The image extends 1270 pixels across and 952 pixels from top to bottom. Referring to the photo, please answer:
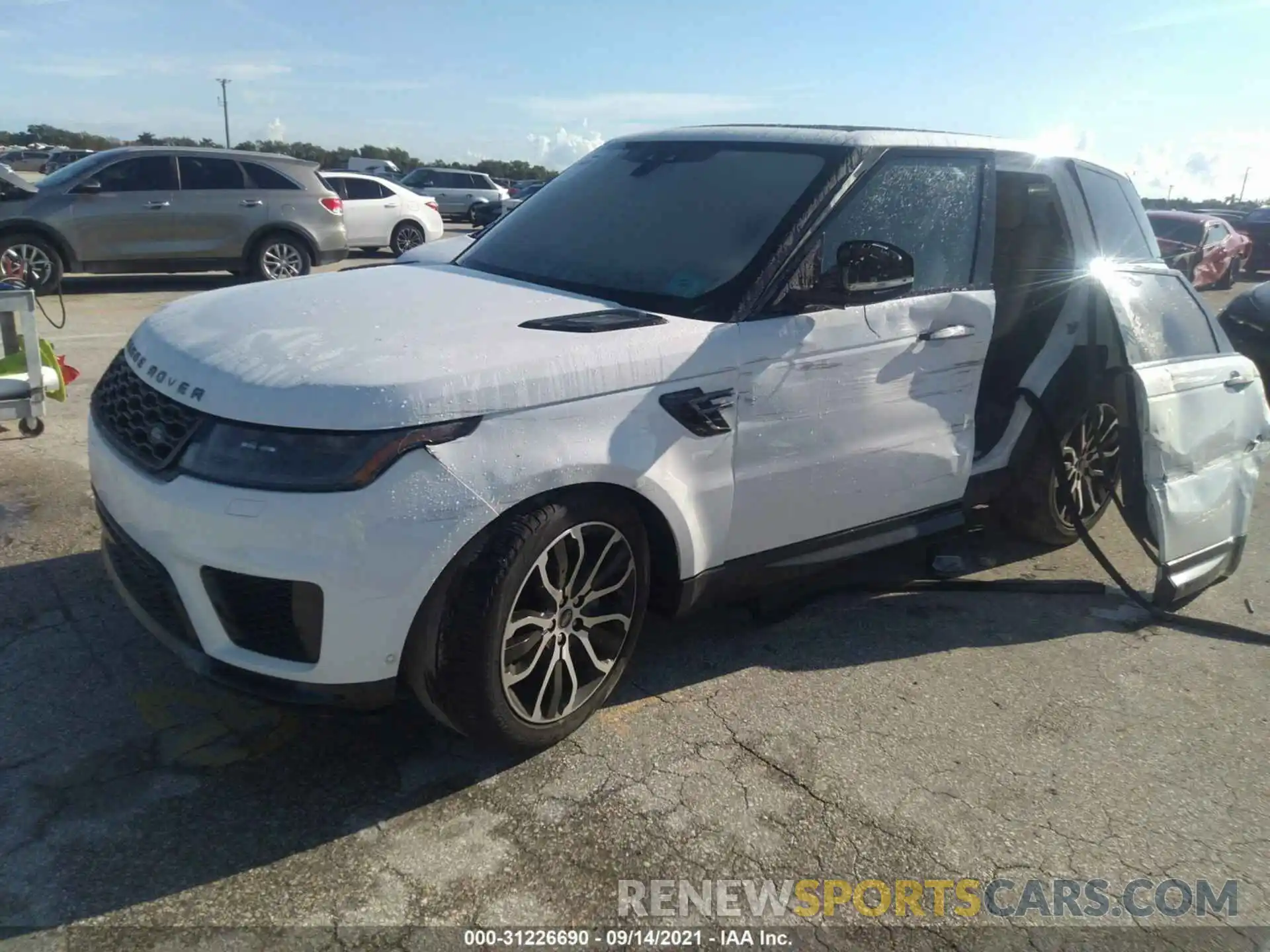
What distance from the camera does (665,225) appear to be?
3680 mm

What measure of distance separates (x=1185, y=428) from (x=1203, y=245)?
13.1m

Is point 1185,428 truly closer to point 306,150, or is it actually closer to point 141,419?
Answer: point 141,419

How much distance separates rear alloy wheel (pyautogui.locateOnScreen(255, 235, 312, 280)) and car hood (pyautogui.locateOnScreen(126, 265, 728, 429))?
385 inches

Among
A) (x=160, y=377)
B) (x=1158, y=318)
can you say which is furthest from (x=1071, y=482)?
(x=160, y=377)

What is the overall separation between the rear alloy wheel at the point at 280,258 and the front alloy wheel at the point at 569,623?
415 inches

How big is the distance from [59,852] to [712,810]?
1.69 metres

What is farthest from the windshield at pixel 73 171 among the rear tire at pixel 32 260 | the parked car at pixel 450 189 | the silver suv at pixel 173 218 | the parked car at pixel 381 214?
the parked car at pixel 450 189

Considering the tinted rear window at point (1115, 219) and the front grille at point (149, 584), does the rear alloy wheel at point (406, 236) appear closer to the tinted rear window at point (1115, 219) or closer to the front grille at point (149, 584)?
the tinted rear window at point (1115, 219)

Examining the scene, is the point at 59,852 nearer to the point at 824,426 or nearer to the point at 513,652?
the point at 513,652

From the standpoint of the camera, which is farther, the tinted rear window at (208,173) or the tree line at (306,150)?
the tree line at (306,150)

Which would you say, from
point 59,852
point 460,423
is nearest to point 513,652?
point 460,423

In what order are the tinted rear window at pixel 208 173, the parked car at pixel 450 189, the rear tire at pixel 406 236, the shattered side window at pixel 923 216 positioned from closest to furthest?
the shattered side window at pixel 923 216
the tinted rear window at pixel 208 173
the rear tire at pixel 406 236
the parked car at pixel 450 189

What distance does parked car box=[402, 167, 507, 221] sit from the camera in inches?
1190

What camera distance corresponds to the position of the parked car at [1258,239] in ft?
67.6
